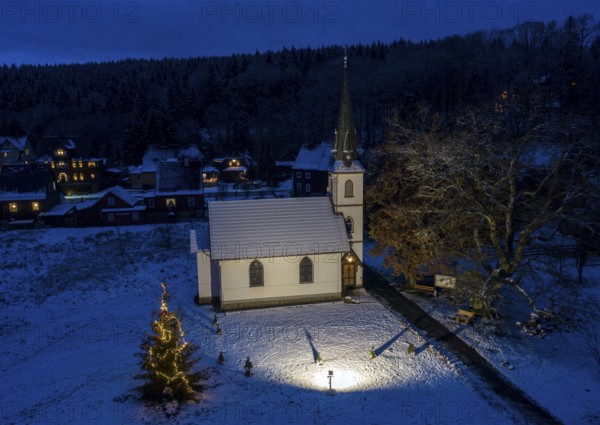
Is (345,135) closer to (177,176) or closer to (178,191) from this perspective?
(178,191)

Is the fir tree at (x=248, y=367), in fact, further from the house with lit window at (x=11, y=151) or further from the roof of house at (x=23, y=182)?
the house with lit window at (x=11, y=151)

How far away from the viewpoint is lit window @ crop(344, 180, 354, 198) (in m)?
27.4

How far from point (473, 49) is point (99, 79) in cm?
9430

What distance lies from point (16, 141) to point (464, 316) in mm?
76645

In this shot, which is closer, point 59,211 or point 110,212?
point 110,212

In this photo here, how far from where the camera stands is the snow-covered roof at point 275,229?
25078mm

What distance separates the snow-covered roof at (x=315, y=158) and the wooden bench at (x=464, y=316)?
31854 mm

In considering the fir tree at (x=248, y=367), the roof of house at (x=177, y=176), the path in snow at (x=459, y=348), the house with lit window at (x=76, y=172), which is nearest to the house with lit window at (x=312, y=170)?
the roof of house at (x=177, y=176)

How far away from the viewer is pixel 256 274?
25391 millimetres

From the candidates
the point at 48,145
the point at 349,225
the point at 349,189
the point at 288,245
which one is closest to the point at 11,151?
the point at 48,145

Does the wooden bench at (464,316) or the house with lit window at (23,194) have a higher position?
the house with lit window at (23,194)

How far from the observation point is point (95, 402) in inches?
658

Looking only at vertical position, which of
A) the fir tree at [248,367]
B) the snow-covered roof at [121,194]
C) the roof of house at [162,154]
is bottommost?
the fir tree at [248,367]

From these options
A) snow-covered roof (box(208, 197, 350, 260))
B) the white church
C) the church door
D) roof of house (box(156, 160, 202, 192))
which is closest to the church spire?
the white church
